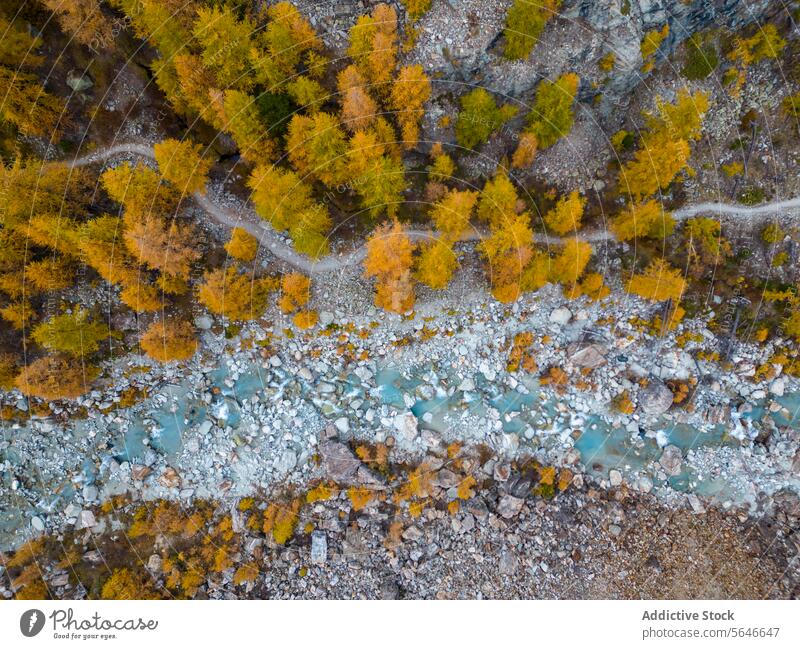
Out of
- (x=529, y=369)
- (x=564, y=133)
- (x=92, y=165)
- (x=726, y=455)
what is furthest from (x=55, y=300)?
(x=726, y=455)

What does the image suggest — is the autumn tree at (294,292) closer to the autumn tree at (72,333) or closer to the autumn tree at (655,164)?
the autumn tree at (72,333)

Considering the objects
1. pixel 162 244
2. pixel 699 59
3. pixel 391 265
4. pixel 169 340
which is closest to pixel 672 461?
pixel 391 265

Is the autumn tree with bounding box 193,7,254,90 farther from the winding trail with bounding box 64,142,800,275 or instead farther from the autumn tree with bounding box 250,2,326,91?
the winding trail with bounding box 64,142,800,275

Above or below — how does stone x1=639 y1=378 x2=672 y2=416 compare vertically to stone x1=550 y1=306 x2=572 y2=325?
below

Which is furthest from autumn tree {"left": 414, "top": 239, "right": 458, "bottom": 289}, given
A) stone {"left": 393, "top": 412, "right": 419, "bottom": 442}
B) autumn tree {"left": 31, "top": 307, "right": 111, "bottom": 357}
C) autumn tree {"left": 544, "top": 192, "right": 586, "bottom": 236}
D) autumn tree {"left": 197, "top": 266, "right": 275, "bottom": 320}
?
autumn tree {"left": 31, "top": 307, "right": 111, "bottom": 357}

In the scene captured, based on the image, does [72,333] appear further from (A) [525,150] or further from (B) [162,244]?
(A) [525,150]
